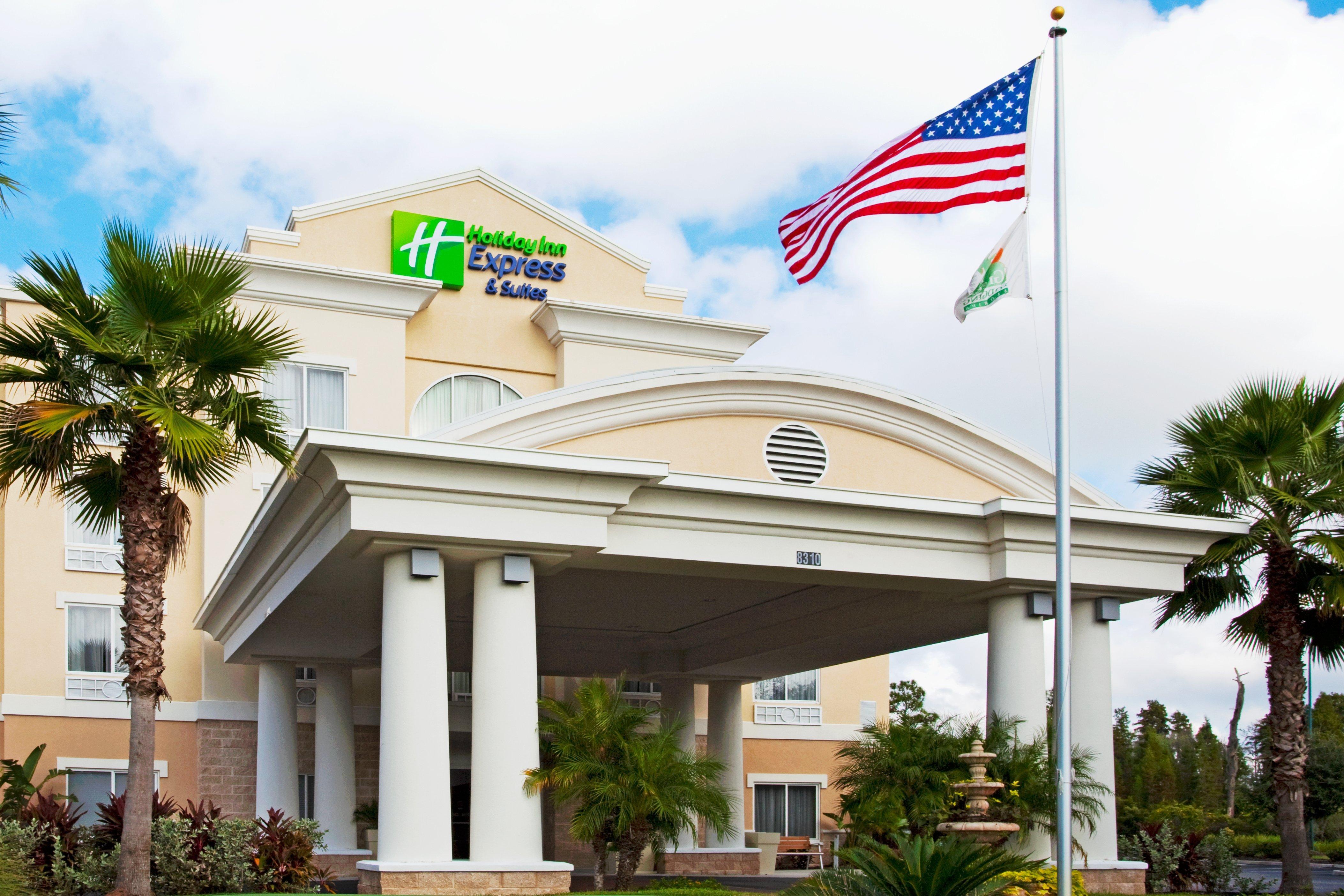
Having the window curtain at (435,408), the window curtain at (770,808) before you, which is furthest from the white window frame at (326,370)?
the window curtain at (770,808)

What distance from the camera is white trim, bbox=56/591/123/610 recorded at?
2644 cm

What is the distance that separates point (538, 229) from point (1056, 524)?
20.1m

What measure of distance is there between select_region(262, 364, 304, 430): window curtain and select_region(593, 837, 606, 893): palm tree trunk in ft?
41.0

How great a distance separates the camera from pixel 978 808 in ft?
55.2

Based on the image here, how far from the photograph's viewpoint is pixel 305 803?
1068 inches

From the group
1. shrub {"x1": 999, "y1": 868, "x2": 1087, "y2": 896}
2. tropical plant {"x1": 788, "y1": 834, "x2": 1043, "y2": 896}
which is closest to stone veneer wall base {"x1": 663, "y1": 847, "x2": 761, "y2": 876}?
shrub {"x1": 999, "y1": 868, "x2": 1087, "y2": 896}

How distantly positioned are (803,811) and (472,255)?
15744 mm

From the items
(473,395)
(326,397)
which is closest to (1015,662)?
(473,395)

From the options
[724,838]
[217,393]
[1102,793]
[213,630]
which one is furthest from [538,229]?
[1102,793]

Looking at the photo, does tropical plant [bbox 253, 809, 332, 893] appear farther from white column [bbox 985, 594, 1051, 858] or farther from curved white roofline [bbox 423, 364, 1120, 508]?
white column [bbox 985, 594, 1051, 858]

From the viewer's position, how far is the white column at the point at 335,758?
24.3 m

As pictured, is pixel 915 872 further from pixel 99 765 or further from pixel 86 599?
pixel 86 599

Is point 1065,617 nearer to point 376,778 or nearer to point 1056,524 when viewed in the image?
point 1056,524

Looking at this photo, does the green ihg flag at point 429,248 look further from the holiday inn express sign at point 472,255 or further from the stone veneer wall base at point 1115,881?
the stone veneer wall base at point 1115,881
